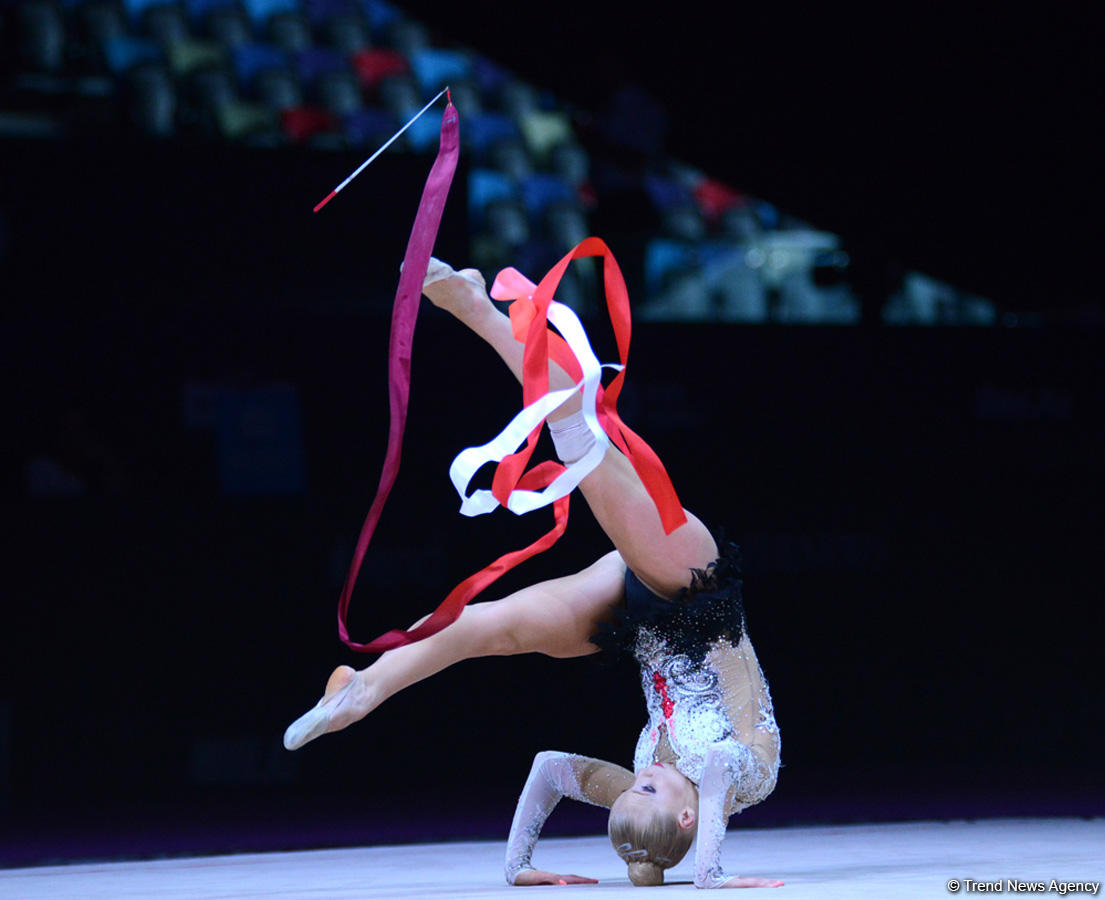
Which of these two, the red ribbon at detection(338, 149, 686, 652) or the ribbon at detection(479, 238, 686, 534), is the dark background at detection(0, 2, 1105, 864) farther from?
the ribbon at detection(479, 238, 686, 534)

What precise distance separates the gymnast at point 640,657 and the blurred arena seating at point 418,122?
2.08 m

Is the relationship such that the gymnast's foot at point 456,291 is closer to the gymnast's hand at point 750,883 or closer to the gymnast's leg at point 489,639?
the gymnast's leg at point 489,639

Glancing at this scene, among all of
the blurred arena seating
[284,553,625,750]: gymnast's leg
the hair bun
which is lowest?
the hair bun

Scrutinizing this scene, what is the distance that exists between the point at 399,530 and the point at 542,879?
2051 mm

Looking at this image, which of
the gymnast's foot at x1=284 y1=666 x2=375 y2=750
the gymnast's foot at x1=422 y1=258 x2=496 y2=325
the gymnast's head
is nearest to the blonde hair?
the gymnast's head

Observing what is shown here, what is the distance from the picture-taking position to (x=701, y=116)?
6.79 metres

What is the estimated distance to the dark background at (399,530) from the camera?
471 centimetres

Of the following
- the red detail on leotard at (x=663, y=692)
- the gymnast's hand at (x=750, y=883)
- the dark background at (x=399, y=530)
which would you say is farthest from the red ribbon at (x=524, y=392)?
the dark background at (x=399, y=530)

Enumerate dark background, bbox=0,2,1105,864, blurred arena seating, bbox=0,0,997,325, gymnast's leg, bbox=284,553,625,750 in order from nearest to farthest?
gymnast's leg, bbox=284,553,625,750 < dark background, bbox=0,2,1105,864 < blurred arena seating, bbox=0,0,997,325

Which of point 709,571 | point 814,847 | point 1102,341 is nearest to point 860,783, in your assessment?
point 814,847

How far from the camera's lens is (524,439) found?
2.99 metres

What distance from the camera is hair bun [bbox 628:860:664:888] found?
2.94 metres

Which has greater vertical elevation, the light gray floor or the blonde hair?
the blonde hair

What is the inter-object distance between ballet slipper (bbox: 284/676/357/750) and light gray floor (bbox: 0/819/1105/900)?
0.39 m
